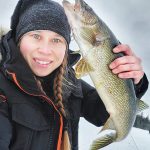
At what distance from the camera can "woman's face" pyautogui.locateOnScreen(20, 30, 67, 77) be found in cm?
365

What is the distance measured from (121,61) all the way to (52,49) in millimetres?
699

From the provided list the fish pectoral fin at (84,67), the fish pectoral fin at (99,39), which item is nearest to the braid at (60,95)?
the fish pectoral fin at (84,67)

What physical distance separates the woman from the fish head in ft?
0.78

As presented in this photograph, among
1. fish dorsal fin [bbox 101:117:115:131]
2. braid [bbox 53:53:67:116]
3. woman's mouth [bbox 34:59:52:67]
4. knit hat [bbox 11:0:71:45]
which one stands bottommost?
fish dorsal fin [bbox 101:117:115:131]

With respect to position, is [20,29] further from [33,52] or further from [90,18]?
[90,18]

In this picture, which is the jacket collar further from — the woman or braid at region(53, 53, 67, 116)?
braid at region(53, 53, 67, 116)

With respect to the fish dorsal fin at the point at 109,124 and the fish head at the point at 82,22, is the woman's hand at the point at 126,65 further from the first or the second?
the fish dorsal fin at the point at 109,124

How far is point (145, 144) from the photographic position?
38.7ft

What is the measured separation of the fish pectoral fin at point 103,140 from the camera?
342 cm

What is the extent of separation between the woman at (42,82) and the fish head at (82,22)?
24 cm

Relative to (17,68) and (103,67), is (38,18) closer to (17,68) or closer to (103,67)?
(17,68)

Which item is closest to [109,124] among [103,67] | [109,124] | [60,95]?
[109,124]

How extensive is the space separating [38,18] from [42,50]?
34 centimetres

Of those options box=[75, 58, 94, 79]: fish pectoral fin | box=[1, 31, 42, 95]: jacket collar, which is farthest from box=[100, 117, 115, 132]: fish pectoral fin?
box=[1, 31, 42, 95]: jacket collar
